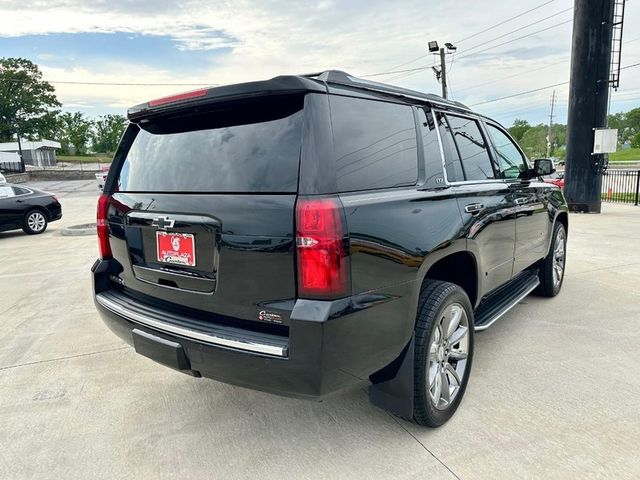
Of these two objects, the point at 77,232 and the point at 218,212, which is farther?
the point at 77,232

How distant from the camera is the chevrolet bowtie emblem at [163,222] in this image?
2.40 m

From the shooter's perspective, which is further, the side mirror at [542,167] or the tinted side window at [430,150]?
the side mirror at [542,167]

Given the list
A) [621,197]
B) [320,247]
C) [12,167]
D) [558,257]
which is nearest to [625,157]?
[621,197]

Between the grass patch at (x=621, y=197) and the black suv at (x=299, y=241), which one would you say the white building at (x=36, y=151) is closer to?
the grass patch at (x=621, y=197)

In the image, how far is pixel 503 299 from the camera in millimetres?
3838

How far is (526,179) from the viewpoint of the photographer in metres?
4.21

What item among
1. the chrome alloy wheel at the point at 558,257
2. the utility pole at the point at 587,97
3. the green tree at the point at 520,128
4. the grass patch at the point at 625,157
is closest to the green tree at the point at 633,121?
the green tree at the point at 520,128

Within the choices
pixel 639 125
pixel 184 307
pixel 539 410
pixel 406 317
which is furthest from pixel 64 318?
pixel 639 125

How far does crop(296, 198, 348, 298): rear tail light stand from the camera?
1.99 meters

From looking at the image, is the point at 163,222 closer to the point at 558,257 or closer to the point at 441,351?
the point at 441,351

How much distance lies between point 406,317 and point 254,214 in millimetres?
897

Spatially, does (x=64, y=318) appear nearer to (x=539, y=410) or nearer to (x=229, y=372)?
(x=229, y=372)

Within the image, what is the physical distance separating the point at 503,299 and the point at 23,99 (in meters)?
91.2

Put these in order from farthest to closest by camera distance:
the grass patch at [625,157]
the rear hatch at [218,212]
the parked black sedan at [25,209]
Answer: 1. the grass patch at [625,157]
2. the parked black sedan at [25,209]
3. the rear hatch at [218,212]
